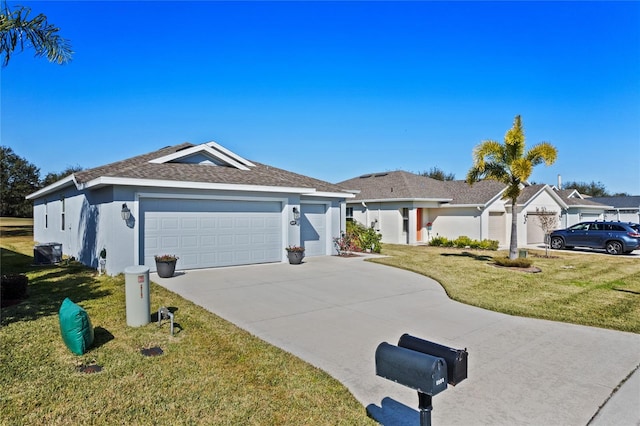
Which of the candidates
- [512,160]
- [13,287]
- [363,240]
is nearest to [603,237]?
[512,160]

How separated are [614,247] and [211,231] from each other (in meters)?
21.0

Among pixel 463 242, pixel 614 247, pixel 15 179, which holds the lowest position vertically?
pixel 614 247

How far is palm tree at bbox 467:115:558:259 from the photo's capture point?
50.3 feet

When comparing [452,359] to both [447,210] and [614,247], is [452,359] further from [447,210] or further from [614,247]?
[447,210]

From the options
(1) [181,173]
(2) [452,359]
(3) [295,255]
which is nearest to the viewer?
A: (2) [452,359]

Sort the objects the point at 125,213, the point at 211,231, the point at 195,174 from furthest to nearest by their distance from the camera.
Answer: the point at 195,174 → the point at 211,231 → the point at 125,213

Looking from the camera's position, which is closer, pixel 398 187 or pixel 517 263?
pixel 517 263

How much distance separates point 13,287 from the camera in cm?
829

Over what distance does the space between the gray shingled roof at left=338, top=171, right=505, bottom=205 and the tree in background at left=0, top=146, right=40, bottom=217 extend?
31.1 meters

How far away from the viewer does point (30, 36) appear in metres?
7.62

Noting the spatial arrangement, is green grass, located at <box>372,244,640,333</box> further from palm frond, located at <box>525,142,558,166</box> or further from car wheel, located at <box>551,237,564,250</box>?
car wheel, located at <box>551,237,564,250</box>

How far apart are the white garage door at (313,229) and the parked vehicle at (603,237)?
1518cm

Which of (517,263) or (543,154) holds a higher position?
(543,154)

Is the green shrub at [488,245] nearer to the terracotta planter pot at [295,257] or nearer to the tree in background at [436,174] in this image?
the terracotta planter pot at [295,257]
